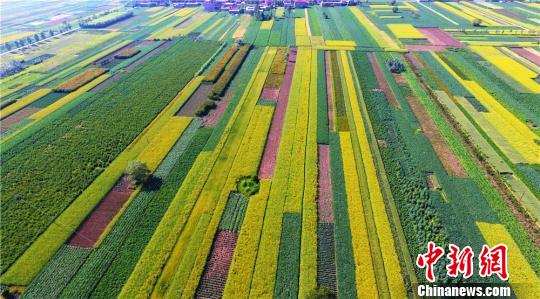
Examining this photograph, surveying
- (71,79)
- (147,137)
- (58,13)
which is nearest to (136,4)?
(58,13)

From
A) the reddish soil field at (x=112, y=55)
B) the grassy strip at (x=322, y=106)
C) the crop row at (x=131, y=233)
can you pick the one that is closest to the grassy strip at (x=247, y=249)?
the crop row at (x=131, y=233)

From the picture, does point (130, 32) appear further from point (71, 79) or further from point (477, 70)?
point (477, 70)

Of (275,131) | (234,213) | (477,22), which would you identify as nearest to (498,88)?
(275,131)

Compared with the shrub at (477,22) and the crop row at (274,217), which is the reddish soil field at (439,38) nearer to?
the shrub at (477,22)

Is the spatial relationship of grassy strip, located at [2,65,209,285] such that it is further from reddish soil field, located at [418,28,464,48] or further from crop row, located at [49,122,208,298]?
reddish soil field, located at [418,28,464,48]

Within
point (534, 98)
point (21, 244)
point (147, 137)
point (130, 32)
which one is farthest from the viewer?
point (130, 32)

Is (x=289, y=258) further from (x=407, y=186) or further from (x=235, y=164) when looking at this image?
(x=407, y=186)
